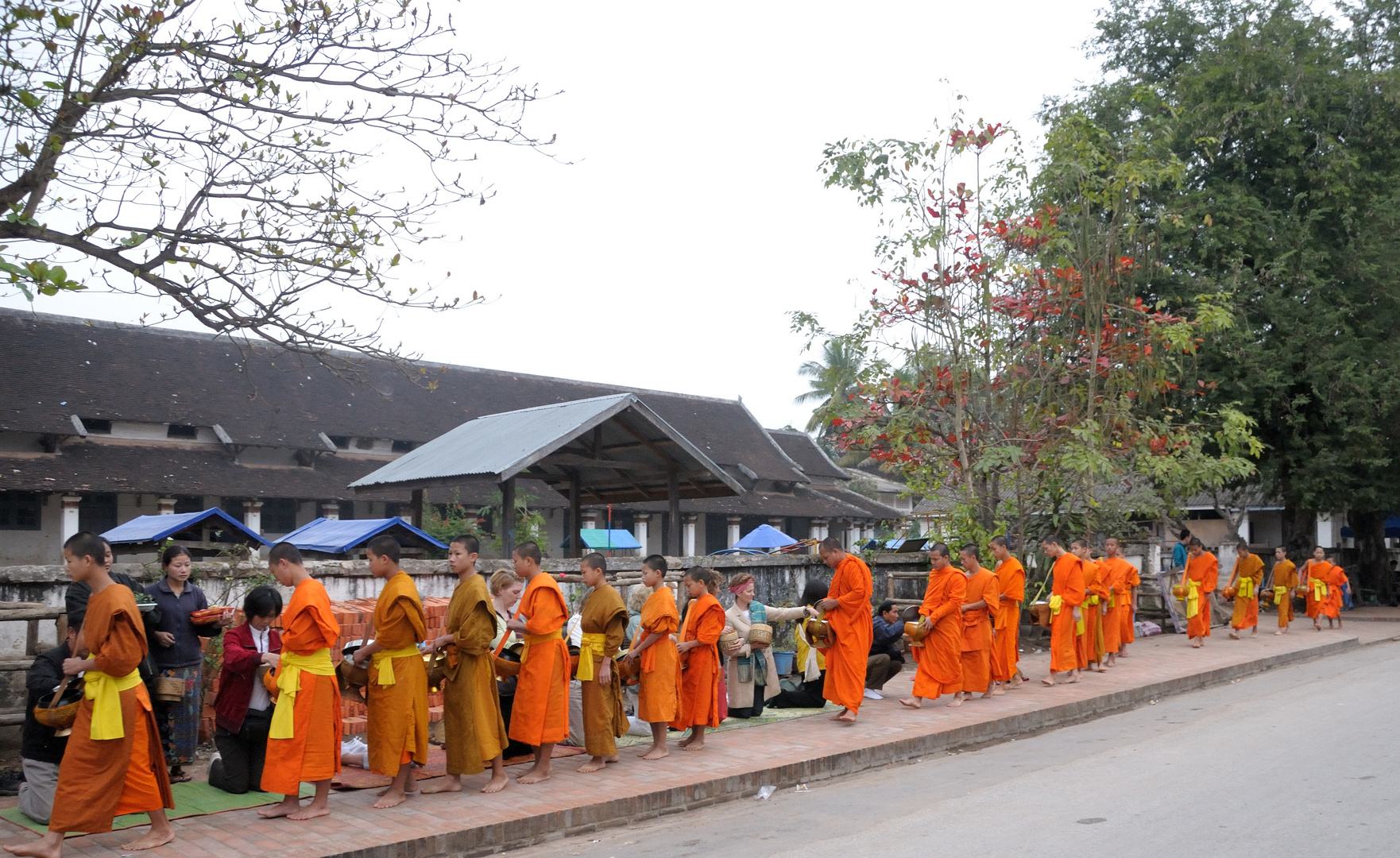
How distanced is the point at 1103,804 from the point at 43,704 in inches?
239

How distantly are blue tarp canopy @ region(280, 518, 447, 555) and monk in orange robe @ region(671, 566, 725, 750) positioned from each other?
710cm

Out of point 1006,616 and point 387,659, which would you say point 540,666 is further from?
point 1006,616

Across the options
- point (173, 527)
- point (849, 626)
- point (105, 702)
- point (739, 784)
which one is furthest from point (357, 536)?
point (105, 702)

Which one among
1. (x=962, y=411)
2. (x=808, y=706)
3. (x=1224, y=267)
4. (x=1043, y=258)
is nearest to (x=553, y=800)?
(x=808, y=706)

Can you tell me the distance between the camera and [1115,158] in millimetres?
16016

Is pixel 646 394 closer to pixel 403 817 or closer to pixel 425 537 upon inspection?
pixel 425 537

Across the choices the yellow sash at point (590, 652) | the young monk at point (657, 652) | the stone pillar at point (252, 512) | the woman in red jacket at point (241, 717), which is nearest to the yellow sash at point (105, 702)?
the woman in red jacket at point (241, 717)

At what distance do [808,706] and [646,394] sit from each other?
24.7 metres

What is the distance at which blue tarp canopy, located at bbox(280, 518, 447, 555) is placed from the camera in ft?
49.2

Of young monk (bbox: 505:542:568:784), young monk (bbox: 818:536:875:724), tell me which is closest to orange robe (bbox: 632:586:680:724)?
young monk (bbox: 505:542:568:784)

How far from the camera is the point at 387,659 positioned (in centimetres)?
695

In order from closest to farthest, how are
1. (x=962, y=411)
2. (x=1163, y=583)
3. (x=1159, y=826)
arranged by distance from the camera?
1. (x=1159, y=826)
2. (x=962, y=411)
3. (x=1163, y=583)

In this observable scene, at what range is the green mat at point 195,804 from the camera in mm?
6453

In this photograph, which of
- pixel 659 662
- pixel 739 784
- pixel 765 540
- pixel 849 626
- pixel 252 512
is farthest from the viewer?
pixel 765 540
